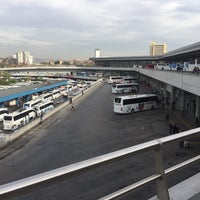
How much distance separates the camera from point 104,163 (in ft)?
5.29

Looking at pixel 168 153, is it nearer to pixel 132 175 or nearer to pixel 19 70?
pixel 132 175

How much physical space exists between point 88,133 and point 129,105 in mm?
9394

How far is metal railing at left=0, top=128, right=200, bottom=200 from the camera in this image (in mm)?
1285

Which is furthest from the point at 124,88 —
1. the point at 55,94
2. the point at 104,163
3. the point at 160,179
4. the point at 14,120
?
the point at 104,163

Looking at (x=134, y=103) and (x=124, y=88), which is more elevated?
(x=124, y=88)

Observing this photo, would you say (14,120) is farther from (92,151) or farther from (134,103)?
(92,151)

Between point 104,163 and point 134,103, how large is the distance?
28127 mm

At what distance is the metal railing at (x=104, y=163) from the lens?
1.29 metres

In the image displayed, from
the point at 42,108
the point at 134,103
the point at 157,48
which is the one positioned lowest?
the point at 42,108

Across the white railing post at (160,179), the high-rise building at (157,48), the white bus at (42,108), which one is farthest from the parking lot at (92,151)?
the high-rise building at (157,48)

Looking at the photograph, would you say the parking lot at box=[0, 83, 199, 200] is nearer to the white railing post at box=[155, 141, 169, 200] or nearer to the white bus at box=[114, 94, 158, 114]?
the white bus at box=[114, 94, 158, 114]

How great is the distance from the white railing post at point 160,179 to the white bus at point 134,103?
2577cm

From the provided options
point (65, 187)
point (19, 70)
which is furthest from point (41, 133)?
point (19, 70)

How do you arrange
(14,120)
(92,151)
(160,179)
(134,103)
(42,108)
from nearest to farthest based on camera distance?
(160,179) < (92,151) < (14,120) < (134,103) < (42,108)
